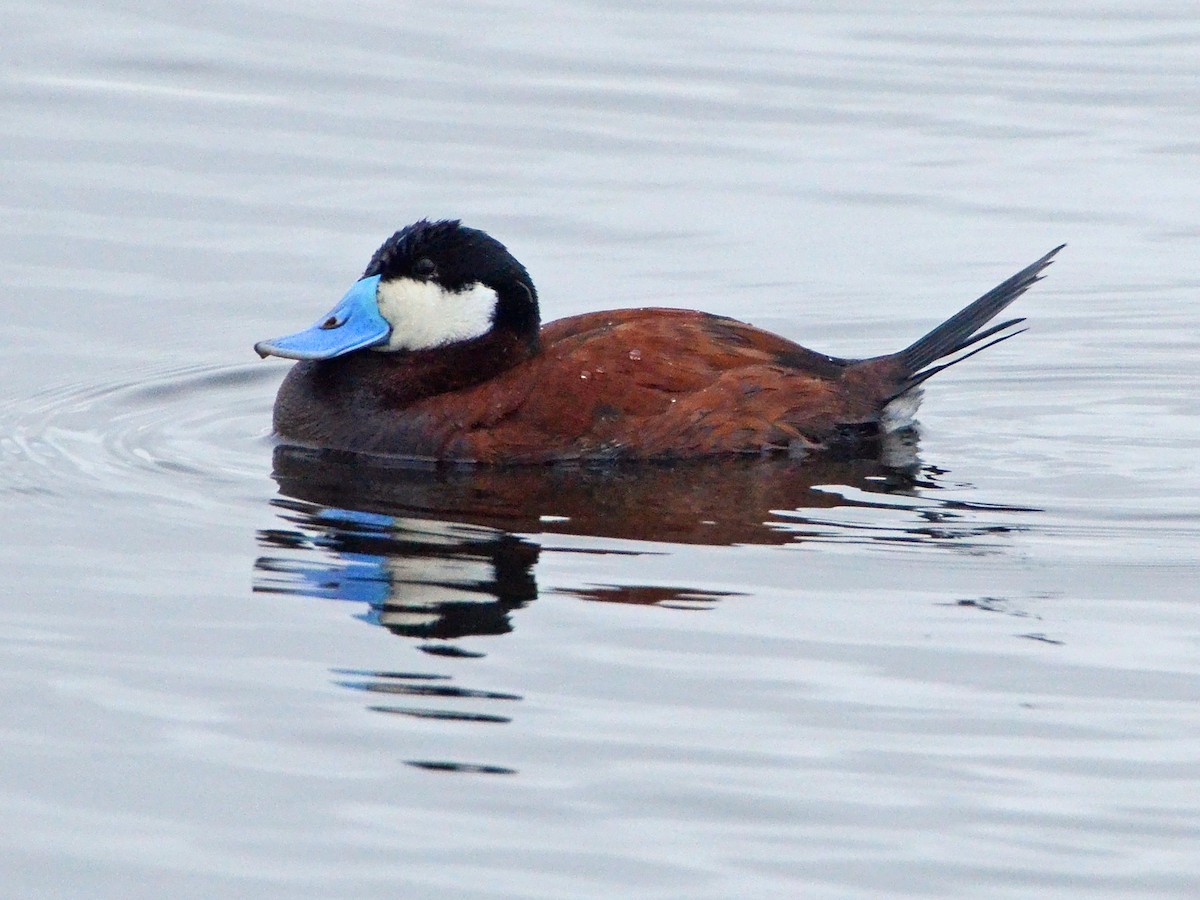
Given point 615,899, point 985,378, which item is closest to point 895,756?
point 615,899

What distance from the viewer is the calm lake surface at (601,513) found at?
425cm

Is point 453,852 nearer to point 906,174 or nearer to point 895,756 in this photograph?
point 895,756

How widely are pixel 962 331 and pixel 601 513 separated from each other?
1718 millimetres

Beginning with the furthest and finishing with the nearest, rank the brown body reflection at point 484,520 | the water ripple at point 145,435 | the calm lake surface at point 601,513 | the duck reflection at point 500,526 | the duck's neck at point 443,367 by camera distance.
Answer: the duck's neck at point 443,367
the water ripple at point 145,435
the brown body reflection at point 484,520
the duck reflection at point 500,526
the calm lake surface at point 601,513

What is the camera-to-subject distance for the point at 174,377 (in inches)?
315

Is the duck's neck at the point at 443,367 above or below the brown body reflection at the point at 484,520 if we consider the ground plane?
above

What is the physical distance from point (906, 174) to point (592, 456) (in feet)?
13.5

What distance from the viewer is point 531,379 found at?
22.9 feet

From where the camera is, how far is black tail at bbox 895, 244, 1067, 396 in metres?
7.45

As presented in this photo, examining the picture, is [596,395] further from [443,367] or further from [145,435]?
[145,435]

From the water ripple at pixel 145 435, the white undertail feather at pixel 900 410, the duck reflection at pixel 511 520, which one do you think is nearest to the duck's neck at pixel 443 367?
the duck reflection at pixel 511 520

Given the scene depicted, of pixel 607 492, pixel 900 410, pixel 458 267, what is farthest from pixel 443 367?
pixel 900 410

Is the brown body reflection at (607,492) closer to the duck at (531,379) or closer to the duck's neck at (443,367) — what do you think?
the duck at (531,379)

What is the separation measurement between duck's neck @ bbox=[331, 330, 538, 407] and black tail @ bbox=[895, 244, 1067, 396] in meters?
1.25
